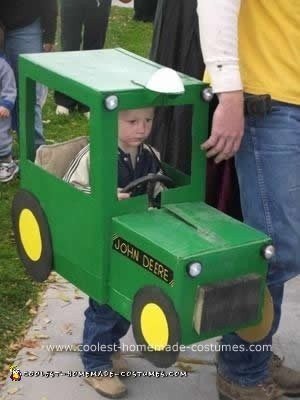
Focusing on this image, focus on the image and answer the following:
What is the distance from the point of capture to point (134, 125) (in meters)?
2.87

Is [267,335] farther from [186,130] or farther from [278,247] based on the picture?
[186,130]

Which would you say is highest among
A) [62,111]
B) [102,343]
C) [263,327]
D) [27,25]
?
[27,25]

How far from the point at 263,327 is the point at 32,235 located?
800mm

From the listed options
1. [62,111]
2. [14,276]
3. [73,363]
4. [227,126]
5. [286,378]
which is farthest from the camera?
[62,111]

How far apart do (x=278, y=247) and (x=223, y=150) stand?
37 centimetres

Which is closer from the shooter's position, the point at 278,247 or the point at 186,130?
the point at 278,247

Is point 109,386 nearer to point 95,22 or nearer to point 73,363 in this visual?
point 73,363

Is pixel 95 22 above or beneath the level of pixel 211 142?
beneath

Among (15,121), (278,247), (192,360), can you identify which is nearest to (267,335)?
(278,247)

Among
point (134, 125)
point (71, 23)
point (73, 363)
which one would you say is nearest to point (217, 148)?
point (134, 125)

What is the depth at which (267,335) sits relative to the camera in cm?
300

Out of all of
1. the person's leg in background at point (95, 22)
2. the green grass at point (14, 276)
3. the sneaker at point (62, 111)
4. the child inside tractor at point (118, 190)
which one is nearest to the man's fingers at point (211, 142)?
the child inside tractor at point (118, 190)

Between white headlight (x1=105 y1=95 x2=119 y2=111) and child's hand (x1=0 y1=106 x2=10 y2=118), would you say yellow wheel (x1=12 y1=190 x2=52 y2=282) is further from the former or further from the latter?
child's hand (x1=0 y1=106 x2=10 y2=118)

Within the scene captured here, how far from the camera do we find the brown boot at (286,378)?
3299mm
